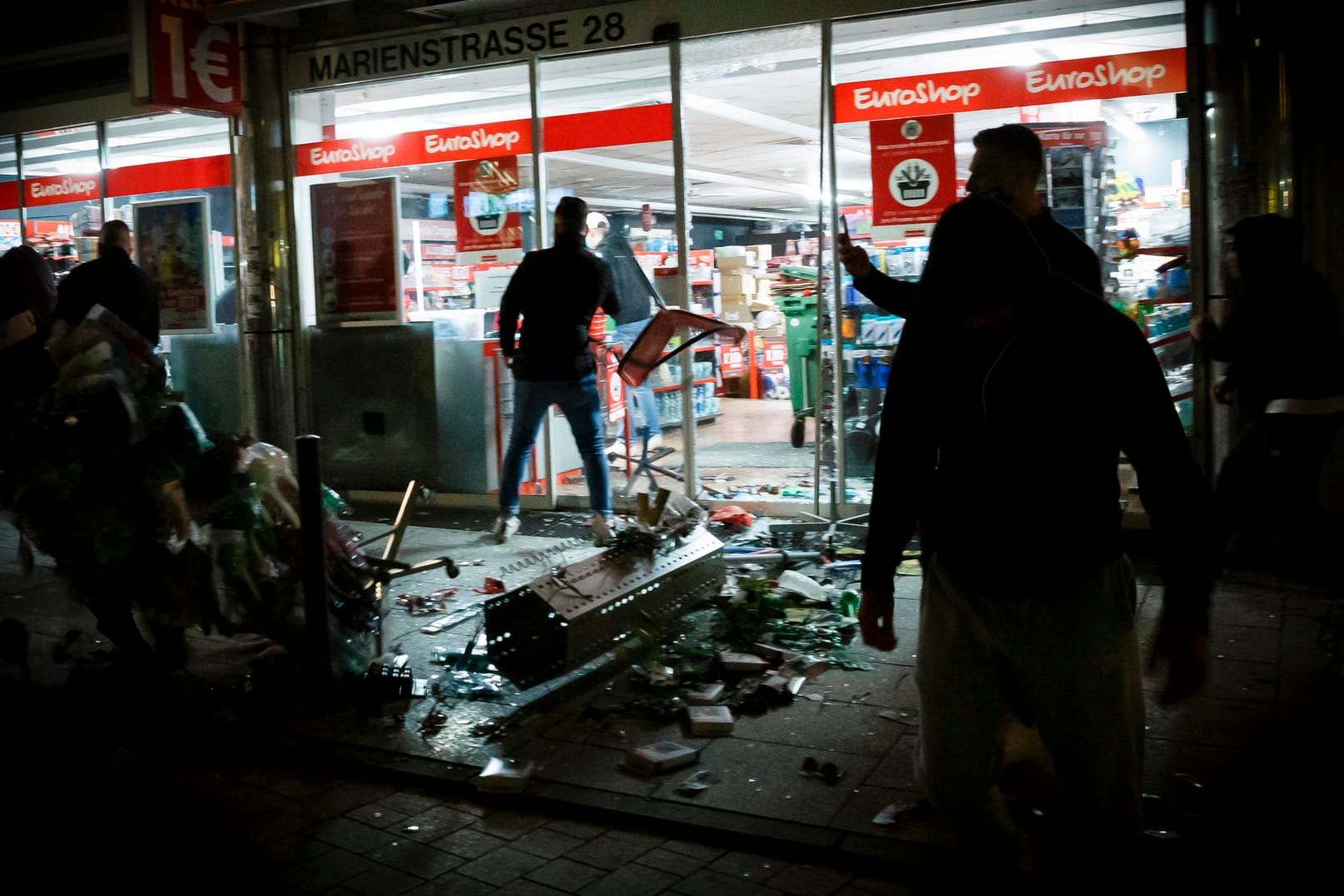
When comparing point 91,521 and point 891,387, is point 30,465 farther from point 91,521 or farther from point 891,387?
point 891,387

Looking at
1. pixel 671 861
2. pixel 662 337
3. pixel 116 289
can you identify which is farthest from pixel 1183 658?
pixel 116 289

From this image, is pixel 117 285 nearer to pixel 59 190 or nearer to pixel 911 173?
pixel 59 190

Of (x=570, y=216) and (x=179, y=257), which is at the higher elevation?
(x=179, y=257)

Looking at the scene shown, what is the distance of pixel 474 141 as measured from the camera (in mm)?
9219

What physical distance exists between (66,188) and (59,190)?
15 centimetres

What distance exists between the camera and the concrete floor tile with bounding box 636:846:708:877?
11.8ft

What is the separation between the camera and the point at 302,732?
15.6ft

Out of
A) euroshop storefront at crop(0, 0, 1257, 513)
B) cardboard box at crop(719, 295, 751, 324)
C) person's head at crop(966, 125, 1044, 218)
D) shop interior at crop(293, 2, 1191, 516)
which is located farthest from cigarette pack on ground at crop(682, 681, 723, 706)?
cardboard box at crop(719, 295, 751, 324)

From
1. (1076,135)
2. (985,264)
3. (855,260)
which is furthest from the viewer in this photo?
(1076,135)

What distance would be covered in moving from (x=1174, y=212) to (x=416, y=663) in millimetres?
5158

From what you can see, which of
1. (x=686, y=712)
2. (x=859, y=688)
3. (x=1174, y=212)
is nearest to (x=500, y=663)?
(x=686, y=712)

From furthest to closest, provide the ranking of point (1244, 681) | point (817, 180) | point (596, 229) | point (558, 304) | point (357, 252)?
1. point (817, 180)
2. point (357, 252)
3. point (596, 229)
4. point (558, 304)
5. point (1244, 681)

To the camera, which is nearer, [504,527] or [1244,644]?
[1244,644]

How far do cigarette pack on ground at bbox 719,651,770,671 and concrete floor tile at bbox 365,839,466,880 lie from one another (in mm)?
1742
